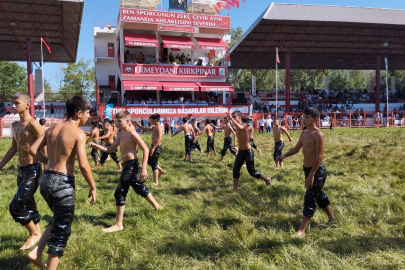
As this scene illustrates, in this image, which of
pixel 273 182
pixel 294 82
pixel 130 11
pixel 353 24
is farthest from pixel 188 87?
pixel 294 82

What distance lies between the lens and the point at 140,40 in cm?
2797

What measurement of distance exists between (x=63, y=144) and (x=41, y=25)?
2887 centimetres

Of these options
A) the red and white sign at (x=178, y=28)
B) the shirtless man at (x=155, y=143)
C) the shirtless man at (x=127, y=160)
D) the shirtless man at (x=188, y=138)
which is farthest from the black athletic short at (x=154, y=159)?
the red and white sign at (x=178, y=28)

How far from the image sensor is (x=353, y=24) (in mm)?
30484

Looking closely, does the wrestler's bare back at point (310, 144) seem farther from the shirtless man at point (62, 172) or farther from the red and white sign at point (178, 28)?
the red and white sign at point (178, 28)

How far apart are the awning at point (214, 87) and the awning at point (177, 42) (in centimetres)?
354

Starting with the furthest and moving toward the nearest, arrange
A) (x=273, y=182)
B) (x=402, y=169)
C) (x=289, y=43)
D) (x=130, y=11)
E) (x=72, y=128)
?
(x=289, y=43) → (x=130, y=11) → (x=402, y=169) → (x=273, y=182) → (x=72, y=128)

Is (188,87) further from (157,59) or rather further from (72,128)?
(72,128)

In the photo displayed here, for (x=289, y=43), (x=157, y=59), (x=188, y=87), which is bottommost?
(x=188, y=87)

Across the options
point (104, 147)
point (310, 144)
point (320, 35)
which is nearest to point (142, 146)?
point (104, 147)

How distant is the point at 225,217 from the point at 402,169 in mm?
5701

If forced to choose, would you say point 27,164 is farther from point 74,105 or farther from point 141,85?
point 141,85

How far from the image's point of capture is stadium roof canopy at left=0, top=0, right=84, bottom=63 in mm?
24125

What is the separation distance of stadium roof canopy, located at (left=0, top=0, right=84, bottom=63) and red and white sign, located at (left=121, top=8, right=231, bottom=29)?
4.48 metres
